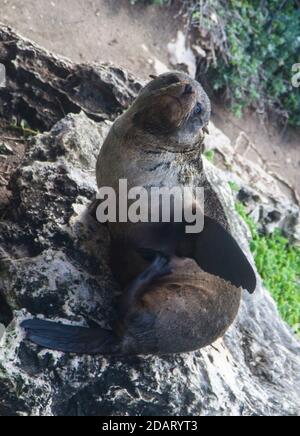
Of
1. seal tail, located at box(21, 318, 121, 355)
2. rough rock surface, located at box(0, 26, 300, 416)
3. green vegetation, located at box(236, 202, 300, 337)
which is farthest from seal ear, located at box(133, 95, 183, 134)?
green vegetation, located at box(236, 202, 300, 337)

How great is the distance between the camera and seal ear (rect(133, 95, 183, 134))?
2949 mm

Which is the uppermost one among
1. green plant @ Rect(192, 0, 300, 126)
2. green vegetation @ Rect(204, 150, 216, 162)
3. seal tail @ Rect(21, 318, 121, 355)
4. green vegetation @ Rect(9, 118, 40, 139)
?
green plant @ Rect(192, 0, 300, 126)

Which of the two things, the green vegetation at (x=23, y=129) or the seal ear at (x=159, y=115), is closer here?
the seal ear at (x=159, y=115)

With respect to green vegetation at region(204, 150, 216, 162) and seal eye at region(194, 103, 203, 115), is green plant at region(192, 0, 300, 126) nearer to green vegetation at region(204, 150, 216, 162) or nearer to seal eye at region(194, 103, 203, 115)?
green vegetation at region(204, 150, 216, 162)

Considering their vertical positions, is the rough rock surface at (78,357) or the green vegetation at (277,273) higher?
the green vegetation at (277,273)

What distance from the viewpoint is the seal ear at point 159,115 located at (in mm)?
2949

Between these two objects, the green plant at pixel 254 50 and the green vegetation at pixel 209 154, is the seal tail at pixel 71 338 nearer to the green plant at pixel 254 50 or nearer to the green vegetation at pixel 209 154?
the green vegetation at pixel 209 154

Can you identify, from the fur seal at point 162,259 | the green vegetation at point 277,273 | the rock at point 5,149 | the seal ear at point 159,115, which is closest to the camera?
the fur seal at point 162,259

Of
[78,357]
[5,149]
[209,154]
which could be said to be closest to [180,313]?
[78,357]

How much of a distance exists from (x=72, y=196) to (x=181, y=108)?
877 mm

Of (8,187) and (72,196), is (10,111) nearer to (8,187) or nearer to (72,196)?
(8,187)

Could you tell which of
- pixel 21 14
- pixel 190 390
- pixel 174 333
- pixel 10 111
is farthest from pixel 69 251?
pixel 21 14

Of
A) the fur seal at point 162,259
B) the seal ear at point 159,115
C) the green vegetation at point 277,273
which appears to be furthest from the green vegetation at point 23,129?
the green vegetation at point 277,273

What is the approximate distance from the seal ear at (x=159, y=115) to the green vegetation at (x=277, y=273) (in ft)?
8.83
